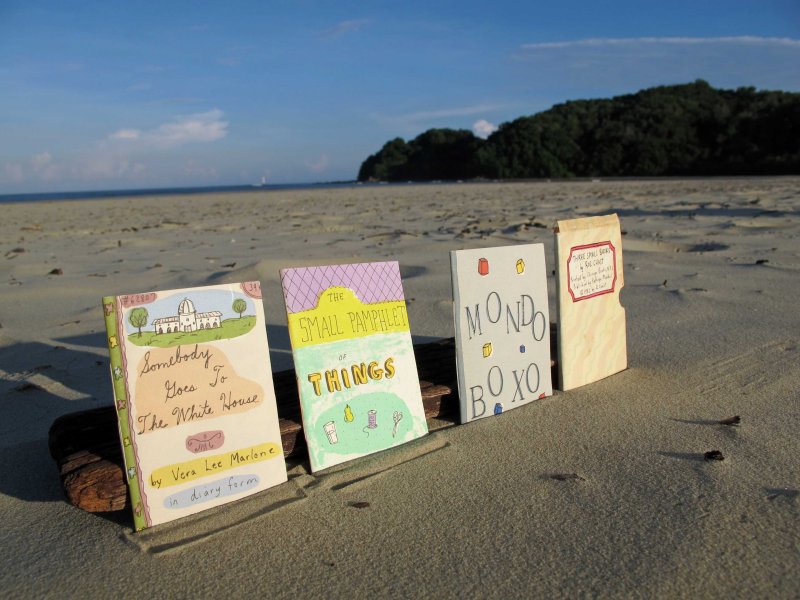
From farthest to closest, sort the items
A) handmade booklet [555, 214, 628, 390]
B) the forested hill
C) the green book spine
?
the forested hill
handmade booklet [555, 214, 628, 390]
the green book spine

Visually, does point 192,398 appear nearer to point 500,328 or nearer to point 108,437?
point 108,437

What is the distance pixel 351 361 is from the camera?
1.74 m

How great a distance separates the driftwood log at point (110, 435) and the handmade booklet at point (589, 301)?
0.12 meters

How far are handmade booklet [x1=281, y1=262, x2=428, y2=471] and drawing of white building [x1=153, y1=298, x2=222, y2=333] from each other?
201mm

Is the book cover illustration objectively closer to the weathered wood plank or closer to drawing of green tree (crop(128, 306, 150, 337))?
the weathered wood plank

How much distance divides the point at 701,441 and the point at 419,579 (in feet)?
3.30

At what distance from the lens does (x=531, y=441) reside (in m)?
1.80

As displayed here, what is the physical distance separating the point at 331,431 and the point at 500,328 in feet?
2.22

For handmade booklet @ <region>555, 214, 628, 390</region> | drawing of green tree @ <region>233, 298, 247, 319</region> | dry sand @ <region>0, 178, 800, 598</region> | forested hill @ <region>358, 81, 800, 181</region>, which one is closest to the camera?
dry sand @ <region>0, 178, 800, 598</region>

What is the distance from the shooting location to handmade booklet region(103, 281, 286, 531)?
1.42 metres

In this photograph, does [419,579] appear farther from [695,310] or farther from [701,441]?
[695,310]

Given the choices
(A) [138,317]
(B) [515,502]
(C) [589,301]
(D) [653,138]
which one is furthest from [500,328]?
(D) [653,138]

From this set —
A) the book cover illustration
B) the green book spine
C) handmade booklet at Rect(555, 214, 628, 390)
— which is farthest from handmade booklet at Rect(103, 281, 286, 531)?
handmade booklet at Rect(555, 214, 628, 390)

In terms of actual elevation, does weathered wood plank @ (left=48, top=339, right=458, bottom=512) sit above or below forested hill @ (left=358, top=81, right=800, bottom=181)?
below
